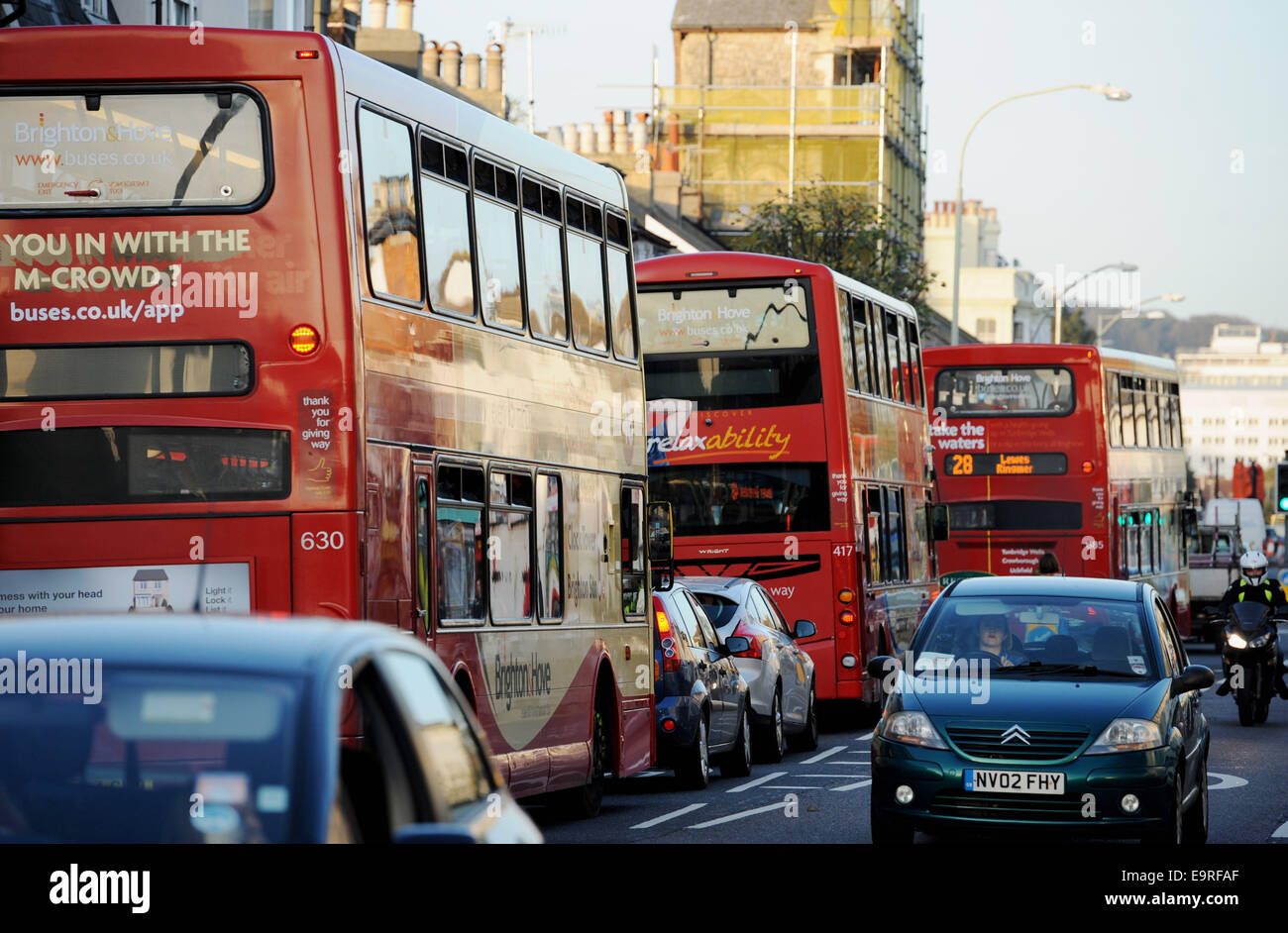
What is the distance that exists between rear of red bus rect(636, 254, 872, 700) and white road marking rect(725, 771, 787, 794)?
4497 millimetres

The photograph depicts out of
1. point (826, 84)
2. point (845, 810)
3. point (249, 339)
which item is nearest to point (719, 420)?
point (845, 810)

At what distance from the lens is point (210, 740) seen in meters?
4.66

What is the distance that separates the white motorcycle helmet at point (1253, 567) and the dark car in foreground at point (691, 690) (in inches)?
306

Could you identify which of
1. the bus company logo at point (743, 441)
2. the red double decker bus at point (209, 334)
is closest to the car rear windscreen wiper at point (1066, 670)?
the red double decker bus at point (209, 334)

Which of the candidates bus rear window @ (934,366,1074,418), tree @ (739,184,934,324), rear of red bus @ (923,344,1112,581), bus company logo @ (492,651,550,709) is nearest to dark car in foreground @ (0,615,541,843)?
bus company logo @ (492,651,550,709)

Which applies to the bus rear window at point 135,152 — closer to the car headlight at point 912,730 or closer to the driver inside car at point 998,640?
the car headlight at point 912,730

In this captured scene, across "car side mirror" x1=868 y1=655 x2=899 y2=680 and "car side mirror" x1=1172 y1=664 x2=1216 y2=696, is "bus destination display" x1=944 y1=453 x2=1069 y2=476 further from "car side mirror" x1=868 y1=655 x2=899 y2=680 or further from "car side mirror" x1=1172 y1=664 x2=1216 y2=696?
"car side mirror" x1=1172 y1=664 x2=1216 y2=696

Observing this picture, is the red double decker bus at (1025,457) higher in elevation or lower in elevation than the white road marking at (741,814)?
higher

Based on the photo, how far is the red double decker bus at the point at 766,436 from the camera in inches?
914

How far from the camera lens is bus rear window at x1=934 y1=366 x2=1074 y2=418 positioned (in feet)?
108

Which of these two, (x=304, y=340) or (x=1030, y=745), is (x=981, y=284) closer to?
(x=1030, y=745)

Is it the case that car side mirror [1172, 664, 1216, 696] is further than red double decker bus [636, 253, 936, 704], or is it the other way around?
red double decker bus [636, 253, 936, 704]

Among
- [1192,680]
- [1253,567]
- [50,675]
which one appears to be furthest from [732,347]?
[50,675]
